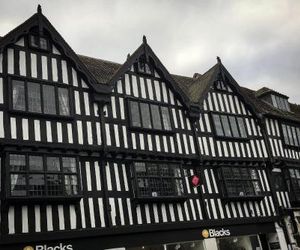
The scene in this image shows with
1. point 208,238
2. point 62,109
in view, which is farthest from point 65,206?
point 208,238

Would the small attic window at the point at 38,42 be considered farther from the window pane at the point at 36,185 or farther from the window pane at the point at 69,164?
the window pane at the point at 36,185

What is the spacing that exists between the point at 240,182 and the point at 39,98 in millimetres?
10742

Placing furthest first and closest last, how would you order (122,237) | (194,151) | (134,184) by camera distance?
(194,151), (134,184), (122,237)

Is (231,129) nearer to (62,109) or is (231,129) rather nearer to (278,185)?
(278,185)

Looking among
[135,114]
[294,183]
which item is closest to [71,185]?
[135,114]

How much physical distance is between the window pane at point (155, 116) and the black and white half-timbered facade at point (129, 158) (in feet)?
0.18

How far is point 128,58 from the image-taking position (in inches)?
747

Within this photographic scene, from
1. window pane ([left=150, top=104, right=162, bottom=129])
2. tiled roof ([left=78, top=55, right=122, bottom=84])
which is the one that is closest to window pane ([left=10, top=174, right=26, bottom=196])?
tiled roof ([left=78, top=55, right=122, bottom=84])

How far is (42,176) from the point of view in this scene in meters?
14.5

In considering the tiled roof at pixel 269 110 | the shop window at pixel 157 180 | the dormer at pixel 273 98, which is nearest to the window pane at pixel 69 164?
the shop window at pixel 157 180

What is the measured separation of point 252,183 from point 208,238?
437 cm

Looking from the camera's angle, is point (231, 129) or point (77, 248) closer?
point (77, 248)

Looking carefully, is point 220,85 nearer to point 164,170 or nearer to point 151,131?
point 151,131

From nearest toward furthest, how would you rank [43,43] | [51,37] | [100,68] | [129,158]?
[43,43]
[51,37]
[129,158]
[100,68]
